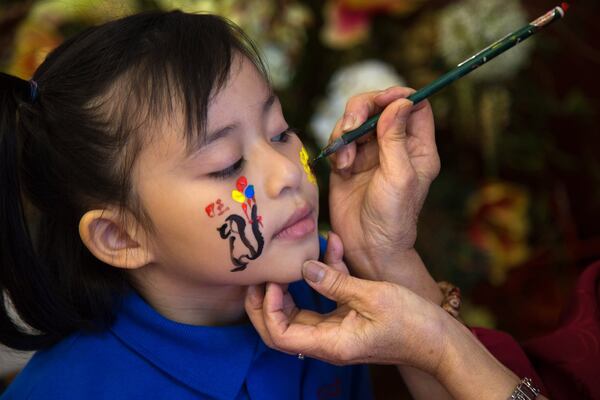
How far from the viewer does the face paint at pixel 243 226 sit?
988 mm

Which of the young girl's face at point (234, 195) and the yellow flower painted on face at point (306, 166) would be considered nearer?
the young girl's face at point (234, 195)

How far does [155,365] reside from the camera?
3.44 ft

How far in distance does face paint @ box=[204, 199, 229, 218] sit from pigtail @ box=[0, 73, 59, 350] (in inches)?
11.8

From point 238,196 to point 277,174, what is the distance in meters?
0.06

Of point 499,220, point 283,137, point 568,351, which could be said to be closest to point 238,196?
point 283,137

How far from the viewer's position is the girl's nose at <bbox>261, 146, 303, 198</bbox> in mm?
993

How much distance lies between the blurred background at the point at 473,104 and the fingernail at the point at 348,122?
45cm

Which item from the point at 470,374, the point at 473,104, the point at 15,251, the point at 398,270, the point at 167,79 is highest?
the point at 167,79

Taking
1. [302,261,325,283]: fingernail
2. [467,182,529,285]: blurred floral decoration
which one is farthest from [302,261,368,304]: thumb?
[467,182,529,285]: blurred floral decoration

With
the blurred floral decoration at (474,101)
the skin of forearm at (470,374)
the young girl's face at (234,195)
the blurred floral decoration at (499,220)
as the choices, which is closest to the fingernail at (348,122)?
the young girl's face at (234,195)

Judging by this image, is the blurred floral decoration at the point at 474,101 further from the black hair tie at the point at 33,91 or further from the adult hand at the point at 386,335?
the adult hand at the point at 386,335

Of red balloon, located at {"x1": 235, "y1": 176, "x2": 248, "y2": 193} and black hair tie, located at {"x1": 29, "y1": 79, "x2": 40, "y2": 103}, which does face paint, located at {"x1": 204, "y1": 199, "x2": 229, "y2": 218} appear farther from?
black hair tie, located at {"x1": 29, "y1": 79, "x2": 40, "y2": 103}

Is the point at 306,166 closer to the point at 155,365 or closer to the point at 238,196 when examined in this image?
the point at 238,196

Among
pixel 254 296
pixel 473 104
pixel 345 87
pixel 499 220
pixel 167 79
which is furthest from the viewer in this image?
pixel 499 220
